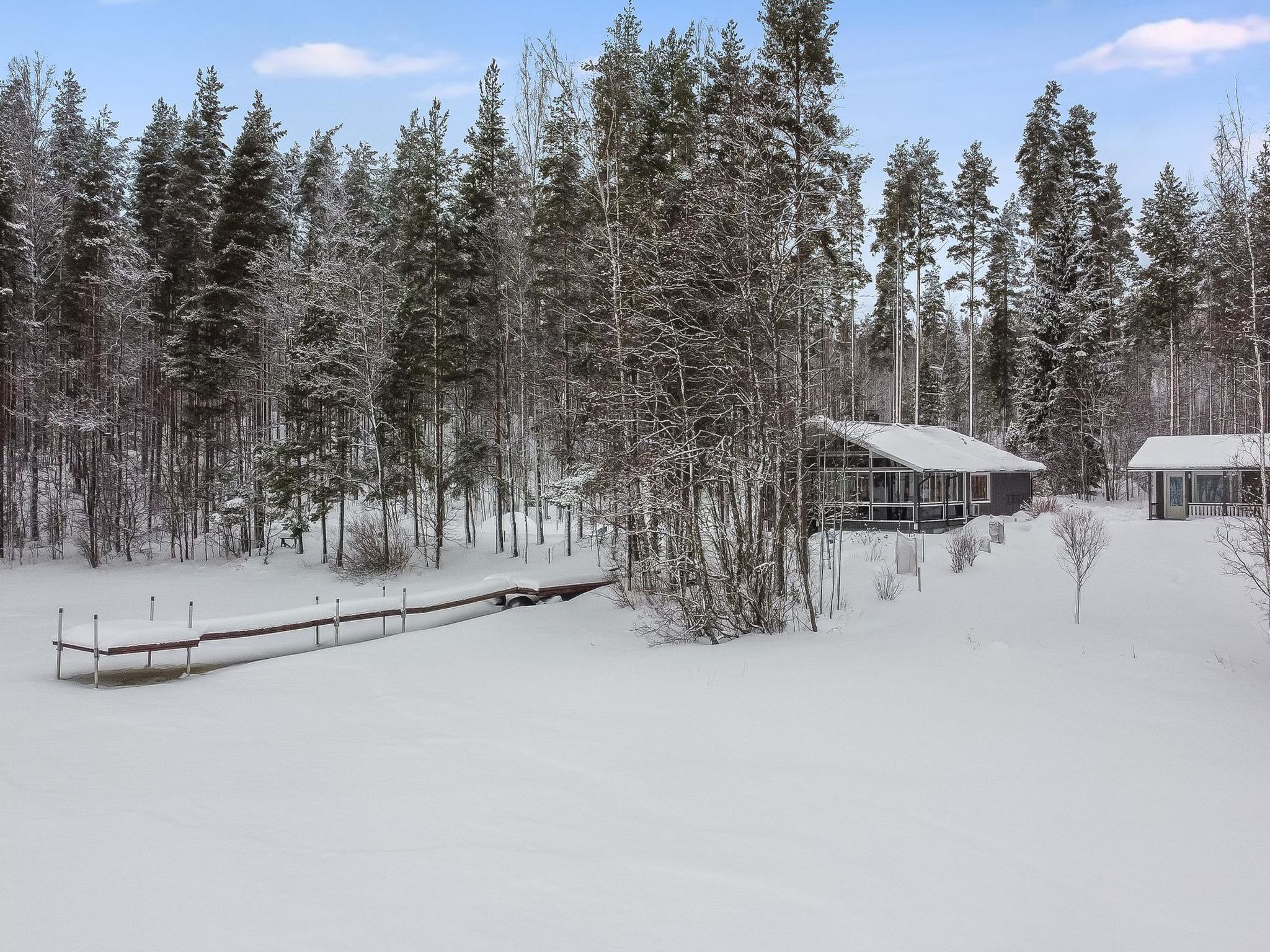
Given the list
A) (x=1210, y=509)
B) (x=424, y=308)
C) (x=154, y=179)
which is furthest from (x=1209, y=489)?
(x=154, y=179)

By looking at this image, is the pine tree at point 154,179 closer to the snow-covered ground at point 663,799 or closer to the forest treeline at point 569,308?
the forest treeline at point 569,308

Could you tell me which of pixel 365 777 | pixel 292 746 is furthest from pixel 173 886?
pixel 292 746

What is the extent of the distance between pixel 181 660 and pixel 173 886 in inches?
435

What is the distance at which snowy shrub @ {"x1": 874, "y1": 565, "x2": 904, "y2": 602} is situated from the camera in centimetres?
1819

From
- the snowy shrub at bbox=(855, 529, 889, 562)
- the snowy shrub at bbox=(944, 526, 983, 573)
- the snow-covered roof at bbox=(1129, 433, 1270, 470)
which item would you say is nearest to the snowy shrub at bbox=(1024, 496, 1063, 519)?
the snow-covered roof at bbox=(1129, 433, 1270, 470)

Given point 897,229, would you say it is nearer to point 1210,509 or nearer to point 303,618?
point 1210,509

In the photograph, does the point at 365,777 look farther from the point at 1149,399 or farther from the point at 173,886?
the point at 1149,399

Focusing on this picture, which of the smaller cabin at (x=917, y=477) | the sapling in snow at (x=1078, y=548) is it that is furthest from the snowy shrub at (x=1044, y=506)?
the sapling in snow at (x=1078, y=548)

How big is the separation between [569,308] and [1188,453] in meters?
25.9

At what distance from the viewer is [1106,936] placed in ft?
15.2

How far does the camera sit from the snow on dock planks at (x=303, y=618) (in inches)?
492

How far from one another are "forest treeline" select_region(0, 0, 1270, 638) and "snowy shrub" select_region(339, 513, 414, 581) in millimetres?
603

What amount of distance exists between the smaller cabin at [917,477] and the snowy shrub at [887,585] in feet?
27.2

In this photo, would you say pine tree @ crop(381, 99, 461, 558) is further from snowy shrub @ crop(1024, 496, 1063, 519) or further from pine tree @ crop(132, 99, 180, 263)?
snowy shrub @ crop(1024, 496, 1063, 519)
